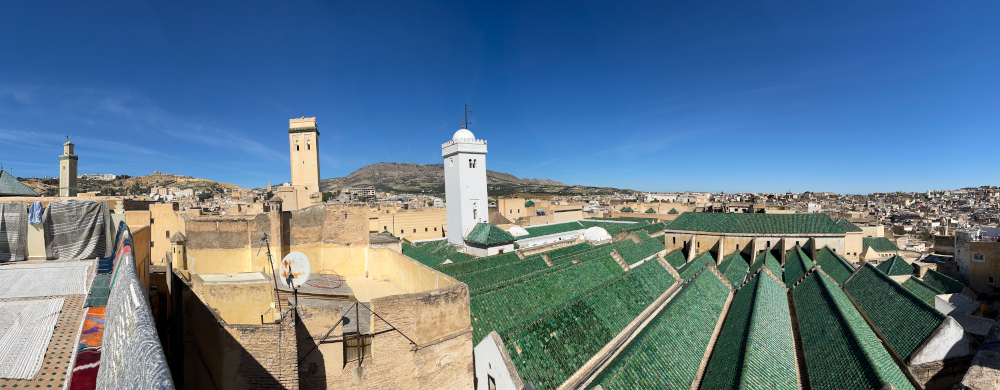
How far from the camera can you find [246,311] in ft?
25.5

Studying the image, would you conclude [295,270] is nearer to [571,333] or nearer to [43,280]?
[43,280]

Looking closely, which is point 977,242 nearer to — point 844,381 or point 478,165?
point 844,381

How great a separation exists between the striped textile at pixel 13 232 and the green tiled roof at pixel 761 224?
30382 millimetres

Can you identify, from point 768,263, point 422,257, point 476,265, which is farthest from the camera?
point 768,263

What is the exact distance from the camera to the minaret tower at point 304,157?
91.8ft

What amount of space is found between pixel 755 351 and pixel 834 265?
1713cm

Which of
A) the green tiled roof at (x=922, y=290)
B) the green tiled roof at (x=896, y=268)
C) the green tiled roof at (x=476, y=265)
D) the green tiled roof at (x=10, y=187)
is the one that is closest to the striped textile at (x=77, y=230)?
the green tiled roof at (x=476, y=265)

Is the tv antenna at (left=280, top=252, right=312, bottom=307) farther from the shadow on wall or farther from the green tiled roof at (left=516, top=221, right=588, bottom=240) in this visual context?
the green tiled roof at (left=516, top=221, right=588, bottom=240)

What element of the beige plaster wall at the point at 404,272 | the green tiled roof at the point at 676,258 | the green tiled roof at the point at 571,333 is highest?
the beige plaster wall at the point at 404,272

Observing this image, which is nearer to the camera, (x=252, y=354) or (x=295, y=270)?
(x=252, y=354)

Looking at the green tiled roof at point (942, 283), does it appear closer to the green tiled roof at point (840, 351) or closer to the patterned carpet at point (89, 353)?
the green tiled roof at point (840, 351)

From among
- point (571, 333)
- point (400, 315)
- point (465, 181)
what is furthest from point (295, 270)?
point (465, 181)

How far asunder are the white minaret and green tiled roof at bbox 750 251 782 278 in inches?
583

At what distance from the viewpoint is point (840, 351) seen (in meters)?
9.28
